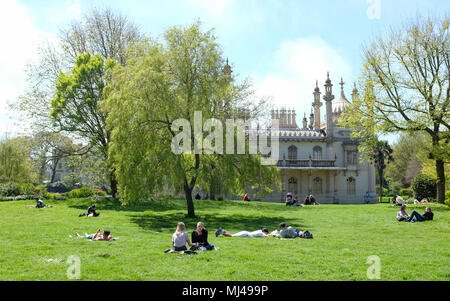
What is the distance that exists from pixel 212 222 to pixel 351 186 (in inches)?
1269

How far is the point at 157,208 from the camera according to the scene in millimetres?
26875

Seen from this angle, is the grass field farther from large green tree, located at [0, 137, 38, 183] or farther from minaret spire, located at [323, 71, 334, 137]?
minaret spire, located at [323, 71, 334, 137]

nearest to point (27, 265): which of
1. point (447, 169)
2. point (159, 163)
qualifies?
point (159, 163)

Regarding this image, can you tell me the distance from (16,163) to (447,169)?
42.9 m

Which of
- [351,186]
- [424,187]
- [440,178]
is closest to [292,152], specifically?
[351,186]

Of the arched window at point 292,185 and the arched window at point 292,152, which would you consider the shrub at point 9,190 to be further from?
the arched window at point 292,152

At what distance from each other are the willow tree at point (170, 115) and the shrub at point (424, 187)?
20.9 meters

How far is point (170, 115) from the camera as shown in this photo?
20.5 m

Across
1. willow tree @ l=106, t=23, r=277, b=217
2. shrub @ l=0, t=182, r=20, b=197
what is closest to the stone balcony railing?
willow tree @ l=106, t=23, r=277, b=217

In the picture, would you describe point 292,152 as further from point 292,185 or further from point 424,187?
point 424,187

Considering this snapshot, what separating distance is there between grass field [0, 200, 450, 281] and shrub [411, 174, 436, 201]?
16.7 meters

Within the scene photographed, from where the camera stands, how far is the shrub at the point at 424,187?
36062 mm

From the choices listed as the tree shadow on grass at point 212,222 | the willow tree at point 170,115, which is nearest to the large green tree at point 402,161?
the tree shadow on grass at point 212,222

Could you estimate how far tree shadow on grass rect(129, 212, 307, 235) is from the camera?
17953mm
